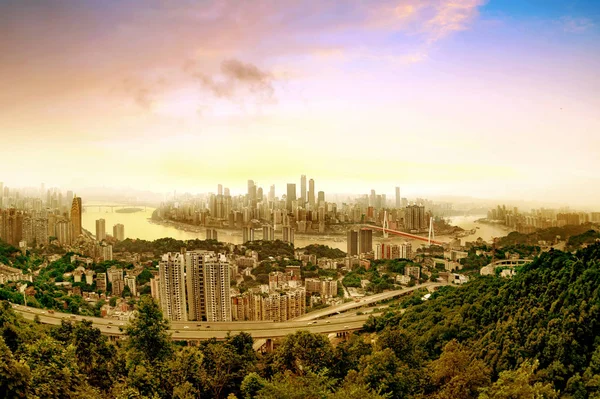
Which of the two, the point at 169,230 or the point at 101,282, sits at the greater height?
the point at 169,230

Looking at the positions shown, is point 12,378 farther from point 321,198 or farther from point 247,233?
point 247,233

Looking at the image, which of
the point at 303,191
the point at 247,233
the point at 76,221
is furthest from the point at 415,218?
the point at 76,221

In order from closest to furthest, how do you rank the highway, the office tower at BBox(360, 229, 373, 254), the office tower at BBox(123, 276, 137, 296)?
the highway → the office tower at BBox(123, 276, 137, 296) → the office tower at BBox(360, 229, 373, 254)

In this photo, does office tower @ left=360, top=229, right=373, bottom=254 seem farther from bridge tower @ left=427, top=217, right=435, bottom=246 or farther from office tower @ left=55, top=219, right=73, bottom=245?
office tower @ left=55, top=219, right=73, bottom=245

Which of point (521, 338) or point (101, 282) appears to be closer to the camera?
point (521, 338)

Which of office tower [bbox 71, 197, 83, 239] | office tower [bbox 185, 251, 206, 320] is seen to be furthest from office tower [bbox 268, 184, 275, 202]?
office tower [bbox 71, 197, 83, 239]

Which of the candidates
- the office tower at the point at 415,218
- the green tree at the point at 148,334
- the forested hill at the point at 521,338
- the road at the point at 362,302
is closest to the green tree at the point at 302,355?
the forested hill at the point at 521,338

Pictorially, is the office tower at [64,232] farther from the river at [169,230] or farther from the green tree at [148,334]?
the green tree at [148,334]
